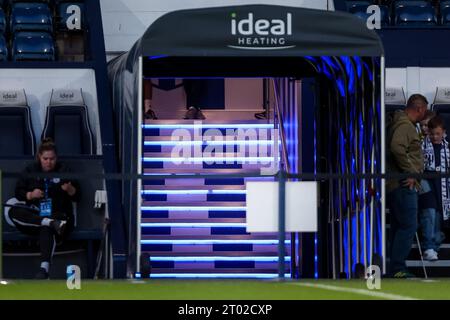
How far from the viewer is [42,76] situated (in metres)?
17.9

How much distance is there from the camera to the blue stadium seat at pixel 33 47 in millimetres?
18531

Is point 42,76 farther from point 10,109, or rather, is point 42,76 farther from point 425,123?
Answer: point 425,123

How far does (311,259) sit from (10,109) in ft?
13.4

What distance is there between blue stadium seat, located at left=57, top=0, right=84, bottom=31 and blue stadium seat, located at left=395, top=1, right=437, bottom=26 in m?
4.14

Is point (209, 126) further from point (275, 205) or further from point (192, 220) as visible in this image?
point (275, 205)

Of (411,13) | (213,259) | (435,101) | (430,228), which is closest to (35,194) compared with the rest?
(213,259)

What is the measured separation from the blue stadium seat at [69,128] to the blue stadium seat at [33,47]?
3.74 ft

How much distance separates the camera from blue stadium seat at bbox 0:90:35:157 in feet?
57.1

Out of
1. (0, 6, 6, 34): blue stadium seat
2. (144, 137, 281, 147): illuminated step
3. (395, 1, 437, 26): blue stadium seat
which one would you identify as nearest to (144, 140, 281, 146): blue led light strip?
(144, 137, 281, 147): illuminated step

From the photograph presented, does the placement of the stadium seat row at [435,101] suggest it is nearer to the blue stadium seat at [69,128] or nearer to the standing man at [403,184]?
the standing man at [403,184]

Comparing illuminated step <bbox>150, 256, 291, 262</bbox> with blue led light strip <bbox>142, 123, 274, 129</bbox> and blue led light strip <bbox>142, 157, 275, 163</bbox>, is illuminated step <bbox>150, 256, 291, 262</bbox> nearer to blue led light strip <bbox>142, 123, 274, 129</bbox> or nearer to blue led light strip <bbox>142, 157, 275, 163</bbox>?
blue led light strip <bbox>142, 157, 275, 163</bbox>

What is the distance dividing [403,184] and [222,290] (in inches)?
99.9
